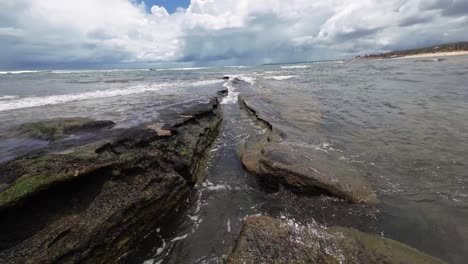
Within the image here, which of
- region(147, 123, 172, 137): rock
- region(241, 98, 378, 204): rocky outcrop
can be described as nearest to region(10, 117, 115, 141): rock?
region(147, 123, 172, 137): rock

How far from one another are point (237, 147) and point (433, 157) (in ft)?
18.6

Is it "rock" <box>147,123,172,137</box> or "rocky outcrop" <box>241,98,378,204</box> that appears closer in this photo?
"rocky outcrop" <box>241,98,378,204</box>

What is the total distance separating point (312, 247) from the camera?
154 inches

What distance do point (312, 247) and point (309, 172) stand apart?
236cm

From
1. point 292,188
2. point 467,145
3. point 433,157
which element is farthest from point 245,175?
point 467,145

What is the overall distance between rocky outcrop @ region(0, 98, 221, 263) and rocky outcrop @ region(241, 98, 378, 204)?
190 centimetres

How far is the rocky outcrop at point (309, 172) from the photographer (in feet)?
18.6

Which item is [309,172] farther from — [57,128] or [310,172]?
[57,128]

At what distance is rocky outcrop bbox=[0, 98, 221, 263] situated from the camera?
398cm

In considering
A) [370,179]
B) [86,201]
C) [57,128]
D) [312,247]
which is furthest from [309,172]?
[57,128]

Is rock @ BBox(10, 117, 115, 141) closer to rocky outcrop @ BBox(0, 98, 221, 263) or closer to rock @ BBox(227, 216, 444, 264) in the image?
rocky outcrop @ BBox(0, 98, 221, 263)

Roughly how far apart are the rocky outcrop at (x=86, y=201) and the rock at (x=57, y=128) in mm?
3199

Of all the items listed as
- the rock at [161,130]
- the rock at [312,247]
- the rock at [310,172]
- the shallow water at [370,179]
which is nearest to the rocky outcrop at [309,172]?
the rock at [310,172]

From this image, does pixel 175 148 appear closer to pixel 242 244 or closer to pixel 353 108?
pixel 242 244
